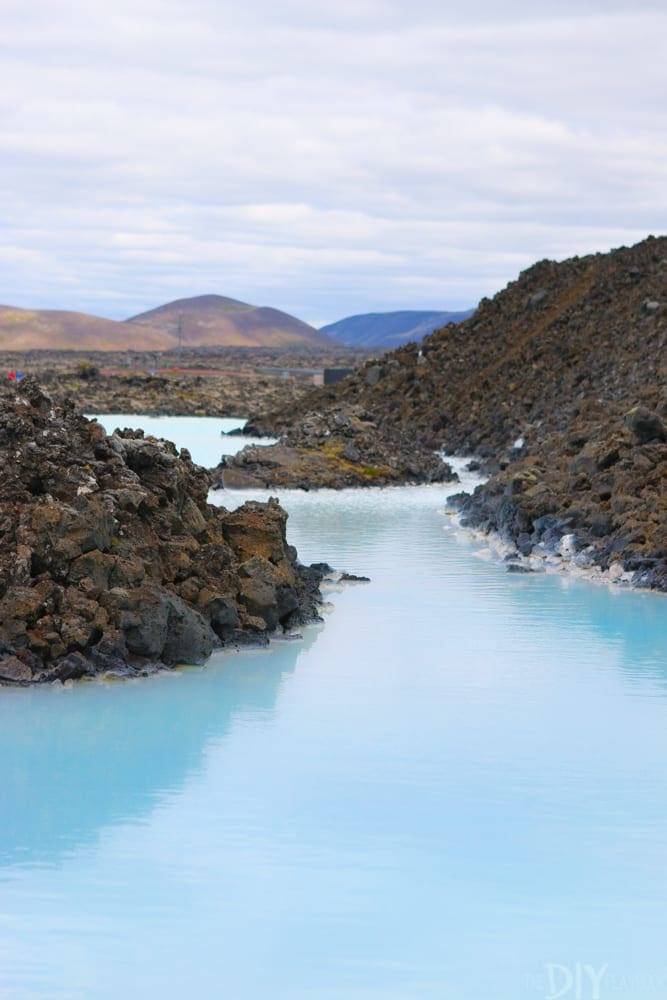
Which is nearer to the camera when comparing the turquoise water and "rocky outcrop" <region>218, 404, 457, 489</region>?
"rocky outcrop" <region>218, 404, 457, 489</region>

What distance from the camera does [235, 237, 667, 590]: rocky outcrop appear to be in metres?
19.9

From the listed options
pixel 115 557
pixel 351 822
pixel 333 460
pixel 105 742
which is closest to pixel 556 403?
pixel 333 460

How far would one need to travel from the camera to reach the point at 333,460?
3406 cm

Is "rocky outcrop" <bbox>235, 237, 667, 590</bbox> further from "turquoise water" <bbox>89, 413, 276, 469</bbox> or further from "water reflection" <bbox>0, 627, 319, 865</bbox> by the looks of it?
"water reflection" <bbox>0, 627, 319, 865</bbox>

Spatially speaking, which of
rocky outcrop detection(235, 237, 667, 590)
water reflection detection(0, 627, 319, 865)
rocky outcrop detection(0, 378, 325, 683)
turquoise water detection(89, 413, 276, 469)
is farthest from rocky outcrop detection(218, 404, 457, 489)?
water reflection detection(0, 627, 319, 865)

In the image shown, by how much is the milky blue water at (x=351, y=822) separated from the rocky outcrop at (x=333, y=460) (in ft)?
57.0

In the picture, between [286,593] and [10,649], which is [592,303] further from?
[10,649]

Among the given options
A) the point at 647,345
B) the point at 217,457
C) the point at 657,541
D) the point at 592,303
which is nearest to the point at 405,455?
the point at 217,457

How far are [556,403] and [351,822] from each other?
33349mm

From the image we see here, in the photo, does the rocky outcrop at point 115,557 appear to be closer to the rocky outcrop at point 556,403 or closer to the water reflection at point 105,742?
the water reflection at point 105,742

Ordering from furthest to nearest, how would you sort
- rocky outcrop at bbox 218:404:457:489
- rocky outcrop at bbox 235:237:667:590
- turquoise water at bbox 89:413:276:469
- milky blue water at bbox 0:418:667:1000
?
1. turquoise water at bbox 89:413:276:469
2. rocky outcrop at bbox 218:404:457:489
3. rocky outcrop at bbox 235:237:667:590
4. milky blue water at bbox 0:418:667:1000

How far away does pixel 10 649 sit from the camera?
11664 mm

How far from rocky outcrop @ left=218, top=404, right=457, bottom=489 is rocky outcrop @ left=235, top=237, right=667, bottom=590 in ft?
4.23

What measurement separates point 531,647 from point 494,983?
25.3 ft
